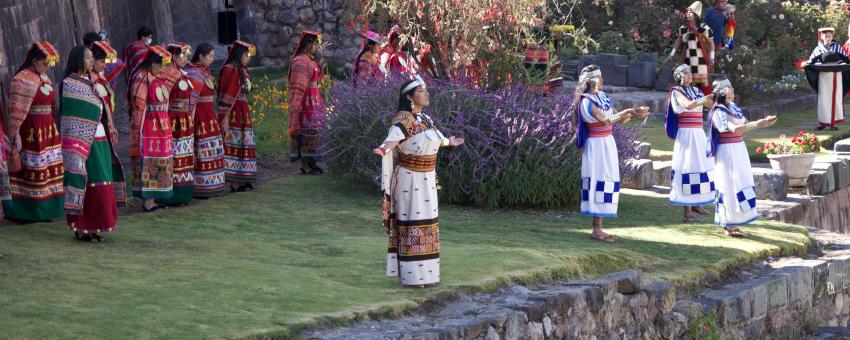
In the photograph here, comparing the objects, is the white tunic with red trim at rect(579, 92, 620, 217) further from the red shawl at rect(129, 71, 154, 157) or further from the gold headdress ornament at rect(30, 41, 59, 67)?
the gold headdress ornament at rect(30, 41, 59, 67)

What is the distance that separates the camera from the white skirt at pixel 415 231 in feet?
29.2

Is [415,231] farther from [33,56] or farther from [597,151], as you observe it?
[33,56]

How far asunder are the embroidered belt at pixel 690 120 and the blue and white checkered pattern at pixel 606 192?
5.08 ft

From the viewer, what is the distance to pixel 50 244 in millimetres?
10195

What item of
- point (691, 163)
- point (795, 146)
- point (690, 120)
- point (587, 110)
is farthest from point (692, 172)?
point (795, 146)

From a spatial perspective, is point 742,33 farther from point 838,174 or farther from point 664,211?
point 664,211

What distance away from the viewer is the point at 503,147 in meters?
13.1

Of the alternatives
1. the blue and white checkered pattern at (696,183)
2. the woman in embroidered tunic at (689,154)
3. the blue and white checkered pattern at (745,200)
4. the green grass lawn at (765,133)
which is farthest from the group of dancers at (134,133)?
the green grass lawn at (765,133)

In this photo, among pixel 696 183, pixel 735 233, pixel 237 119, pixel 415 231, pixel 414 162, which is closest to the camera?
pixel 415 231

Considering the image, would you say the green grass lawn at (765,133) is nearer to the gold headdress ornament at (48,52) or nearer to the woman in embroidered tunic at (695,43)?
the woman in embroidered tunic at (695,43)

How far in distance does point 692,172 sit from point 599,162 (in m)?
1.58

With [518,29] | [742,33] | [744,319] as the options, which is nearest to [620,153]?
[518,29]

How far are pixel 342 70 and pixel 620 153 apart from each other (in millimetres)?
10210

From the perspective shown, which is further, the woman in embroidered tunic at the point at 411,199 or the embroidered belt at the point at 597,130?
the embroidered belt at the point at 597,130
